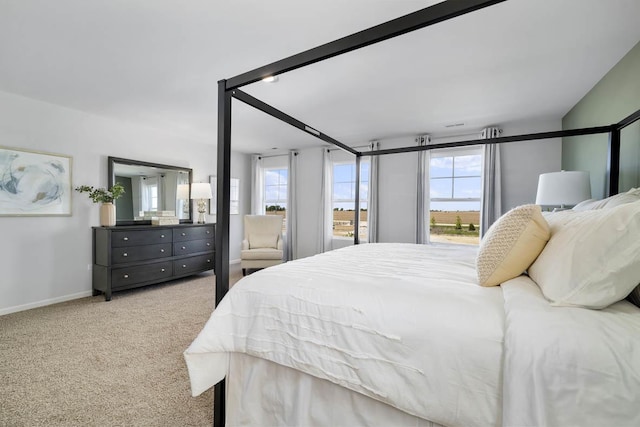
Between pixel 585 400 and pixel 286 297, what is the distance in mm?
1005

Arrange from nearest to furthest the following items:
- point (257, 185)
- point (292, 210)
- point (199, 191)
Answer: point (199, 191)
point (292, 210)
point (257, 185)

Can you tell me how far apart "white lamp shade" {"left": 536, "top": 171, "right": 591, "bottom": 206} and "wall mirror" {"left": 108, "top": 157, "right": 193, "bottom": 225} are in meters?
5.15

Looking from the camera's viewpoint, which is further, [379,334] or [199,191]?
[199,191]

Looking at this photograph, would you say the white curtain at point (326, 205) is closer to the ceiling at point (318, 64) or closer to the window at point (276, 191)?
the window at point (276, 191)

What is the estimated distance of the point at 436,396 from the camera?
0.91m

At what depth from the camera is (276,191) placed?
6.51 meters

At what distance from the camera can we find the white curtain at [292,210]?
5.92 meters

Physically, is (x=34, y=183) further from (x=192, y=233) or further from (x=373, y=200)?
(x=373, y=200)

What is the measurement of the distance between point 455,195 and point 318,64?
10.7ft

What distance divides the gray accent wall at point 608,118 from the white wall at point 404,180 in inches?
17.0

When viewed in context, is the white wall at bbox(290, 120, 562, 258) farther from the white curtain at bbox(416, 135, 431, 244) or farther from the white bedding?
the white bedding

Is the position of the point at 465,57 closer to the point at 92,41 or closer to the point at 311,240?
the point at 92,41

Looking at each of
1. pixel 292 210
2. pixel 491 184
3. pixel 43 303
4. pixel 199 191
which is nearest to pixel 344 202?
pixel 292 210

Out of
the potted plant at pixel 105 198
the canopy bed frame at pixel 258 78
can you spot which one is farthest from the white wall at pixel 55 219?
the canopy bed frame at pixel 258 78
